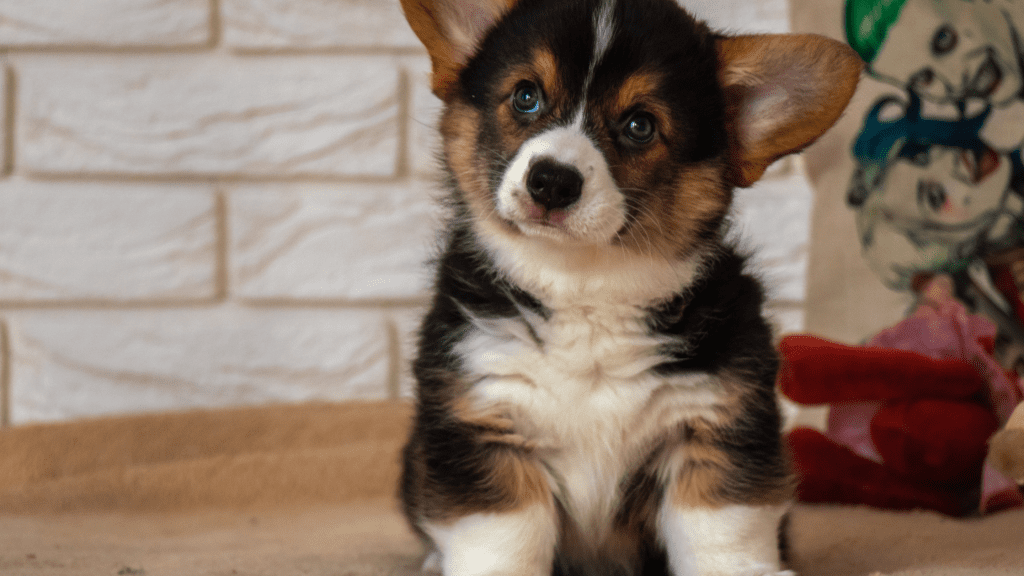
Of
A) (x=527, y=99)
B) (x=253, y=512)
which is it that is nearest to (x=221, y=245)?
(x=253, y=512)

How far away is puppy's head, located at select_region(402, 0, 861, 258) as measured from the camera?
122 cm

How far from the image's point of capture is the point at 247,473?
2.07 m

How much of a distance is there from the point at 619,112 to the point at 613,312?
10.2 inches

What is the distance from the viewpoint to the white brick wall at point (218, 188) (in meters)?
2.40

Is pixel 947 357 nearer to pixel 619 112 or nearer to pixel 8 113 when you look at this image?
pixel 619 112

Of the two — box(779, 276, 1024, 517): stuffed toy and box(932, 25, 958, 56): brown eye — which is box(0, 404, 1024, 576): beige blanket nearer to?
box(779, 276, 1024, 517): stuffed toy

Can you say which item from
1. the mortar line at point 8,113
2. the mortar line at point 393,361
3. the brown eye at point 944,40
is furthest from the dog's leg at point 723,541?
the mortar line at point 8,113

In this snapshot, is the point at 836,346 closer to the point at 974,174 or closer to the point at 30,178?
the point at 974,174

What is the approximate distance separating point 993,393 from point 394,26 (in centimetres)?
155

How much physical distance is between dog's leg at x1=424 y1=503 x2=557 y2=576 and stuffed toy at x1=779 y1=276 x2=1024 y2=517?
58 cm

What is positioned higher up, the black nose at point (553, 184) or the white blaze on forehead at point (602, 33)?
the white blaze on forehead at point (602, 33)

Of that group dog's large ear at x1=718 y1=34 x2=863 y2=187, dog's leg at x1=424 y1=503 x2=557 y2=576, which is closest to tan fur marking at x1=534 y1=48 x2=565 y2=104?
dog's large ear at x1=718 y1=34 x2=863 y2=187

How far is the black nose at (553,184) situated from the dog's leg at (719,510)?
35 cm

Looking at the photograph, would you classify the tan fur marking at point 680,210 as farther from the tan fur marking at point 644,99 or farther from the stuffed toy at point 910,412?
the stuffed toy at point 910,412
